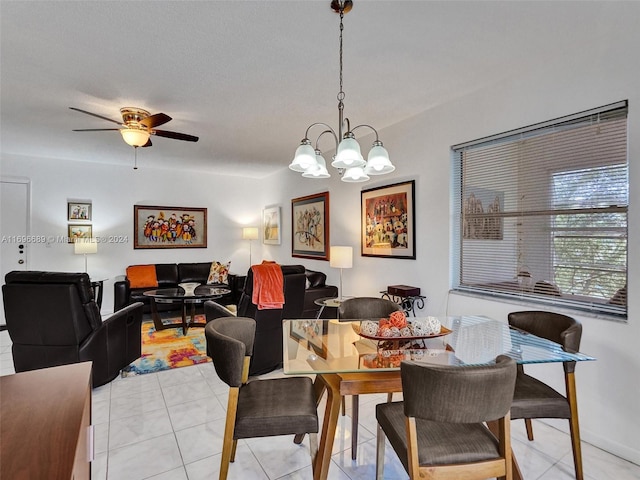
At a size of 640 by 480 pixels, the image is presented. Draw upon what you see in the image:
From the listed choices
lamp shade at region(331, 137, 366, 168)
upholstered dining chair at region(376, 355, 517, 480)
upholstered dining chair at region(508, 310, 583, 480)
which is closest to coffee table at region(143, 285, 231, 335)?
lamp shade at region(331, 137, 366, 168)

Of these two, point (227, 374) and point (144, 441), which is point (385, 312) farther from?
point (144, 441)

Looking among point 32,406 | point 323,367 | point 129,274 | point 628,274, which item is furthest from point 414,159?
point 129,274

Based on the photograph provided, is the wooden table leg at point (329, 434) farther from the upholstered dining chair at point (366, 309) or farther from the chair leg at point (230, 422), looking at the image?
the upholstered dining chair at point (366, 309)

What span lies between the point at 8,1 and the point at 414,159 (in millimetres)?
3176

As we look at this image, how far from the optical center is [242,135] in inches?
167

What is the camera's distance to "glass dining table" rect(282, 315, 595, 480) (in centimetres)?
163

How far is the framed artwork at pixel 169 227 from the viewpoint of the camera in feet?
19.7

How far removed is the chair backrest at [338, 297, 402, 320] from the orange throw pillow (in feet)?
13.8

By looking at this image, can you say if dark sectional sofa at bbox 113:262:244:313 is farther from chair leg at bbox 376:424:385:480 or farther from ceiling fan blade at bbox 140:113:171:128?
chair leg at bbox 376:424:385:480

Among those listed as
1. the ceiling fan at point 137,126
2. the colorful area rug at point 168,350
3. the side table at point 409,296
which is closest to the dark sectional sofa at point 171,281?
the colorful area rug at point 168,350

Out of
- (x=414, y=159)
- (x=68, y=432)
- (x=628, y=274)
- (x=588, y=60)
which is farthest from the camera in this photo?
(x=414, y=159)

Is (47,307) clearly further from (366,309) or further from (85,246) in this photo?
(85,246)

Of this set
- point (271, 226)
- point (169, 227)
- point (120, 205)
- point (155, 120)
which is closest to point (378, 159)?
point (155, 120)

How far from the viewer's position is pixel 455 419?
124cm
